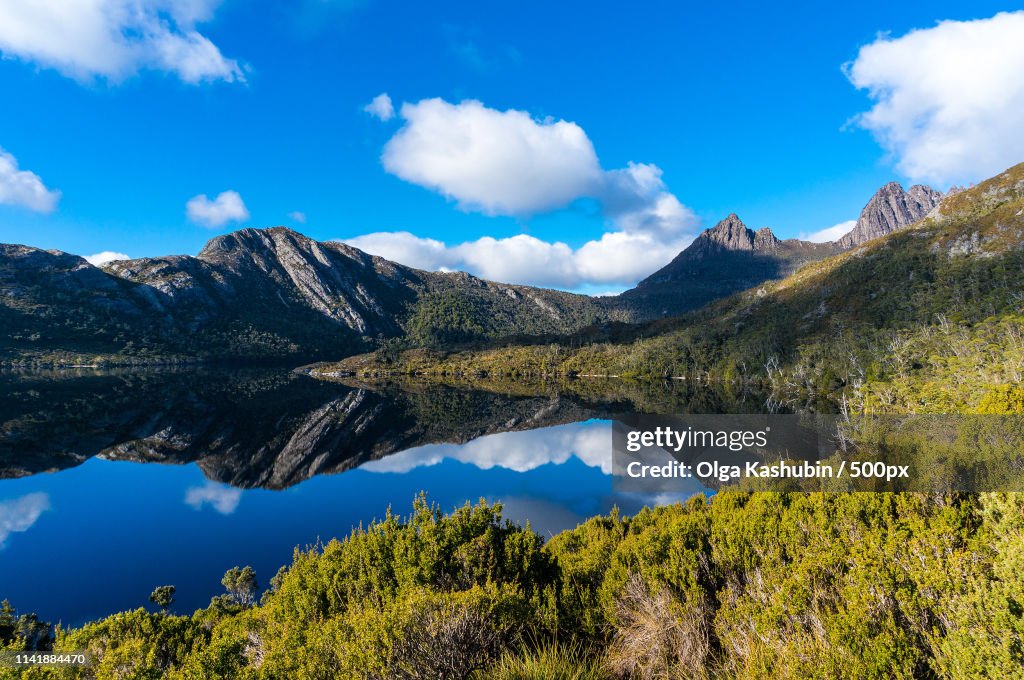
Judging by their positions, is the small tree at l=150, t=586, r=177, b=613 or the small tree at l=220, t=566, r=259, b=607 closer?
the small tree at l=150, t=586, r=177, b=613

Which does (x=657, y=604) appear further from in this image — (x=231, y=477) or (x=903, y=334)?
(x=903, y=334)

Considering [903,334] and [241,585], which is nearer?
[241,585]

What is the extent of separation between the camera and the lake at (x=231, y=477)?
31.1 meters

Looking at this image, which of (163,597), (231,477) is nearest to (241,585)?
(163,597)

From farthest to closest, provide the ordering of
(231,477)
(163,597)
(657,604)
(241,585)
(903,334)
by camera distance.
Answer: (903,334)
(231,477)
(241,585)
(163,597)
(657,604)

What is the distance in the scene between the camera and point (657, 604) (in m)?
10.0

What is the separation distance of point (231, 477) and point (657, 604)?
180 ft

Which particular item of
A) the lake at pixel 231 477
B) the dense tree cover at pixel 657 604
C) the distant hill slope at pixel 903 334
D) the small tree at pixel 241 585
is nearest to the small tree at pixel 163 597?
the lake at pixel 231 477

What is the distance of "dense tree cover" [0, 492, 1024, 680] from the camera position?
270 inches

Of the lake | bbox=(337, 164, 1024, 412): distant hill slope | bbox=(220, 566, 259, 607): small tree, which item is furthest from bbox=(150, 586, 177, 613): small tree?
bbox=(337, 164, 1024, 412): distant hill slope

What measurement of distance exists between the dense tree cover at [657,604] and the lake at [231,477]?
28.5 ft

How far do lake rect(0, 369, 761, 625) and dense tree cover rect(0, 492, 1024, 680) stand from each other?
28.5ft

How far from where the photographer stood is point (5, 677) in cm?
830

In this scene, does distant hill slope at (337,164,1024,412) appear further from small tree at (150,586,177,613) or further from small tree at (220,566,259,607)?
small tree at (150,586,177,613)
